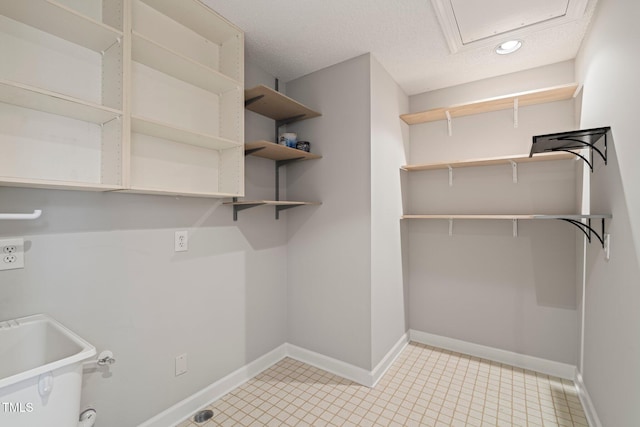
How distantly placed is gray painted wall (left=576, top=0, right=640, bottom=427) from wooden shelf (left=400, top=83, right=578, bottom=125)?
31 centimetres

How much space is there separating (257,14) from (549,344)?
3.11 meters

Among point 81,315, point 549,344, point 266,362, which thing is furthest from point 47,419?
point 549,344

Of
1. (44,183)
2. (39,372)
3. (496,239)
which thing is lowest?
(39,372)

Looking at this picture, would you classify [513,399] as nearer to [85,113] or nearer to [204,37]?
[85,113]

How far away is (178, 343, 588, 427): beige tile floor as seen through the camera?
1819 millimetres

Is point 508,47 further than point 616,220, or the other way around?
point 508,47

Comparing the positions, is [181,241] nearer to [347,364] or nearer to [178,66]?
[178,66]

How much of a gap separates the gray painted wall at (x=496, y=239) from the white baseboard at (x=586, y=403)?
20 centimetres

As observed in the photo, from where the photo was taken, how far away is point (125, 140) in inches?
54.1

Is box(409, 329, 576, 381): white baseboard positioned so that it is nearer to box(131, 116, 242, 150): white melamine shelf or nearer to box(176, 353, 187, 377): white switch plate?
box(176, 353, 187, 377): white switch plate

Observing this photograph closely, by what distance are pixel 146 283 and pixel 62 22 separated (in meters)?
1.26

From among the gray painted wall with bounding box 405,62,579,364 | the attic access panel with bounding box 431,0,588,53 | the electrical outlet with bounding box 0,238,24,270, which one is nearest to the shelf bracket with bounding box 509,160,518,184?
the gray painted wall with bounding box 405,62,579,364

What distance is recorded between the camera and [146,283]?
1.67m

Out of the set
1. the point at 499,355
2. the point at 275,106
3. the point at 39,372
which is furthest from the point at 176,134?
the point at 499,355
